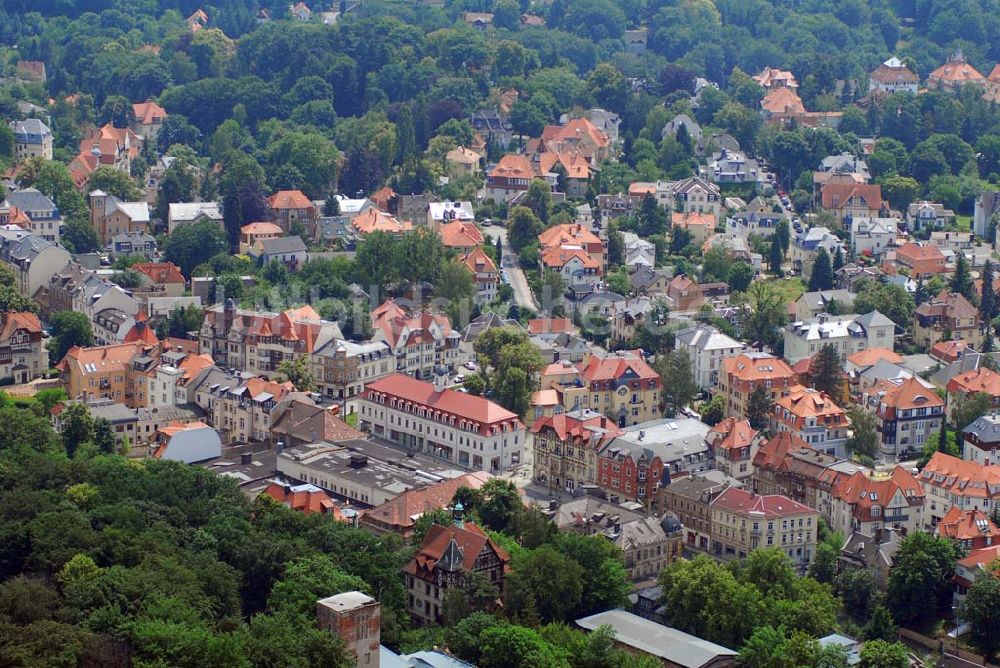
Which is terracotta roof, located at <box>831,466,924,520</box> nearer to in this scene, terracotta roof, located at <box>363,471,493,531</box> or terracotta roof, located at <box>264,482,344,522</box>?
terracotta roof, located at <box>363,471,493,531</box>

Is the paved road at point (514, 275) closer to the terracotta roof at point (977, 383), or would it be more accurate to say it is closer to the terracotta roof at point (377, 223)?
the terracotta roof at point (377, 223)

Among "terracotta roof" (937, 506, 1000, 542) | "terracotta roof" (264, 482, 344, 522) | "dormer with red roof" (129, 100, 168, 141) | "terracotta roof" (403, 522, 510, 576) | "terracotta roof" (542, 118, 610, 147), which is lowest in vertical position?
"terracotta roof" (937, 506, 1000, 542)

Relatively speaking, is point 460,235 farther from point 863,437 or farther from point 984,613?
point 984,613

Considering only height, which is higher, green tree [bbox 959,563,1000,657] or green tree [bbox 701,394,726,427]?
green tree [bbox 701,394,726,427]

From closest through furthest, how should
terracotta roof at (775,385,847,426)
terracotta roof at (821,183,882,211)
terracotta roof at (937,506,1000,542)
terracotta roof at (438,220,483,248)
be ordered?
terracotta roof at (937,506,1000,542) → terracotta roof at (775,385,847,426) → terracotta roof at (438,220,483,248) → terracotta roof at (821,183,882,211)

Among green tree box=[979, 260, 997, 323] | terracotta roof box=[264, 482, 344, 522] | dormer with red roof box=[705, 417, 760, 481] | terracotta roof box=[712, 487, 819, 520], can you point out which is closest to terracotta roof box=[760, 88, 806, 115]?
green tree box=[979, 260, 997, 323]

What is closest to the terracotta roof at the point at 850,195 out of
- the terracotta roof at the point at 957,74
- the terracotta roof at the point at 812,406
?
the terracotta roof at the point at 957,74

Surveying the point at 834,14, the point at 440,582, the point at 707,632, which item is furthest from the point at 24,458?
the point at 834,14

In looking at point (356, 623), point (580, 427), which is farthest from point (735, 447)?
point (356, 623)
